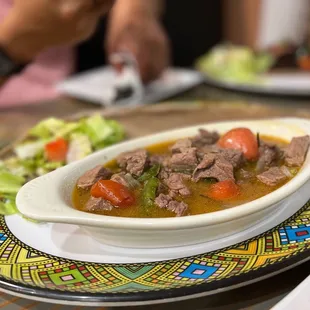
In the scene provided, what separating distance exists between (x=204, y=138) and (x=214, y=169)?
26 centimetres

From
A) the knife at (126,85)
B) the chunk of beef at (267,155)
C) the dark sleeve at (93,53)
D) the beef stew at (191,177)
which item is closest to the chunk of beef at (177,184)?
the beef stew at (191,177)

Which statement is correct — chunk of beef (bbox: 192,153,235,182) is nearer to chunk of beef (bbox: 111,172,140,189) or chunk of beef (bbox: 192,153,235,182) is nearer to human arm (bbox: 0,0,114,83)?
chunk of beef (bbox: 111,172,140,189)

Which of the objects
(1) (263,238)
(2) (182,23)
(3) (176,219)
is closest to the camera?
(3) (176,219)

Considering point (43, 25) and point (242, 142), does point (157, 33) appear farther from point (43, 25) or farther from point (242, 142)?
point (242, 142)

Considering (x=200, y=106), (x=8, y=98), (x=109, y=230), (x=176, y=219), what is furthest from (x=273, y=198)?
(x=8, y=98)

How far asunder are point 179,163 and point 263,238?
0.31m

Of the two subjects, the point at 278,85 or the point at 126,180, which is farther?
the point at 278,85

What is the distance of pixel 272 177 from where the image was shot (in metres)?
1.26

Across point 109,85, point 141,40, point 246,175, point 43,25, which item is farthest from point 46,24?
point 246,175

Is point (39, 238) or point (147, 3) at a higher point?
point (147, 3)

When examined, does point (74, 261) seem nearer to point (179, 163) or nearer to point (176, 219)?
point (176, 219)

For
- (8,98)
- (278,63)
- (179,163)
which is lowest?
(8,98)

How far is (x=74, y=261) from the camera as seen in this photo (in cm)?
111

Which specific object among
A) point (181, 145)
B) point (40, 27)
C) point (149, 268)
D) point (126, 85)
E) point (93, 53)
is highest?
point (40, 27)
